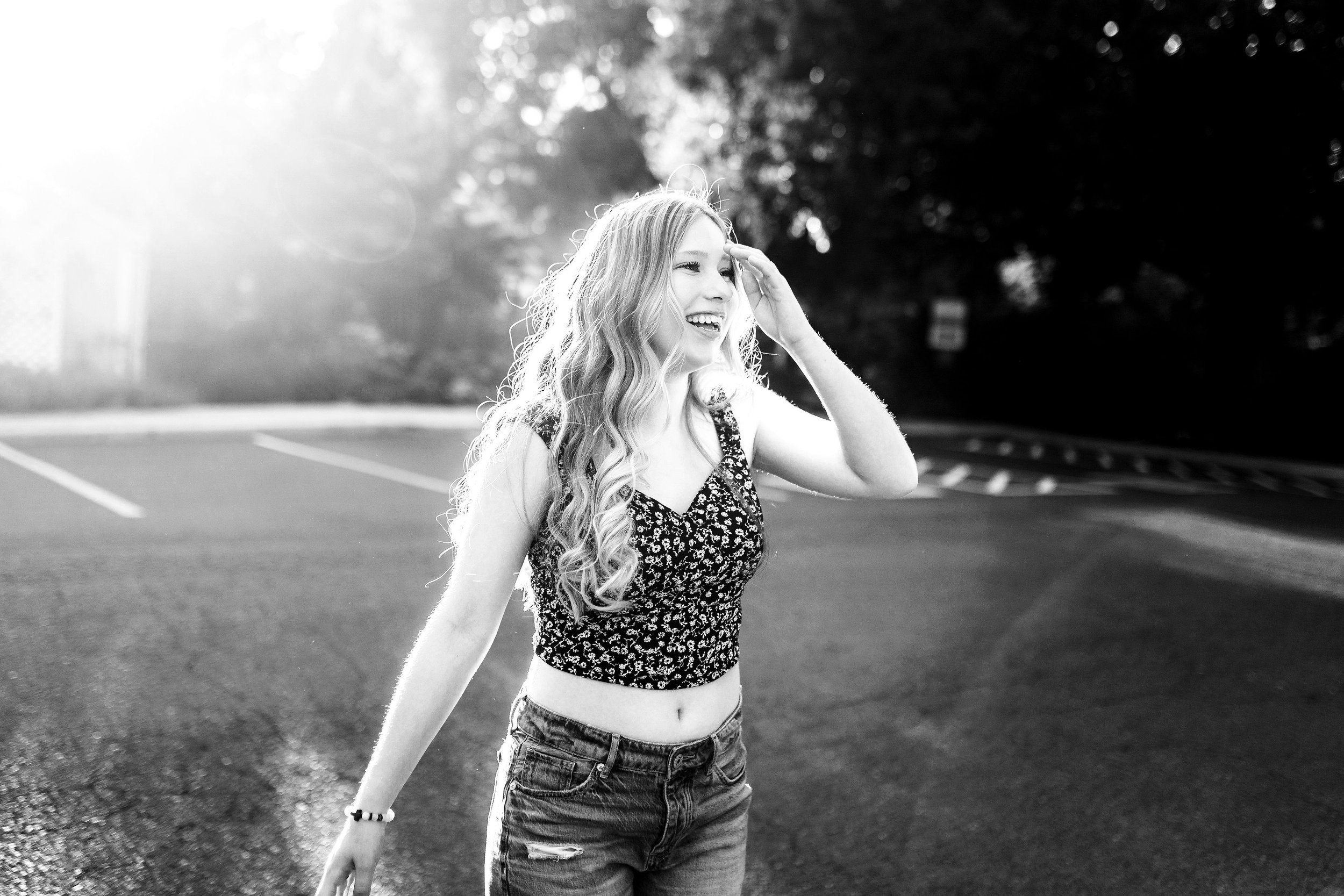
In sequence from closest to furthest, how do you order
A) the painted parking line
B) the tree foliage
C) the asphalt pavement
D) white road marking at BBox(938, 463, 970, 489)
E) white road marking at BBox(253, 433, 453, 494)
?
the asphalt pavement → the painted parking line → white road marking at BBox(253, 433, 453, 494) → white road marking at BBox(938, 463, 970, 489) → the tree foliage

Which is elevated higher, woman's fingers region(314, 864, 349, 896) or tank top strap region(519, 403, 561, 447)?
tank top strap region(519, 403, 561, 447)

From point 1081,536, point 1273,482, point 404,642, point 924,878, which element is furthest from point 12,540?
point 1273,482

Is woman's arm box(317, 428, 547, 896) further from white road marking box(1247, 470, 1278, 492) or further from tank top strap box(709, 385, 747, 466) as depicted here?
white road marking box(1247, 470, 1278, 492)

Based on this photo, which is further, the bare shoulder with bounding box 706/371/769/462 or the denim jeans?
the bare shoulder with bounding box 706/371/769/462

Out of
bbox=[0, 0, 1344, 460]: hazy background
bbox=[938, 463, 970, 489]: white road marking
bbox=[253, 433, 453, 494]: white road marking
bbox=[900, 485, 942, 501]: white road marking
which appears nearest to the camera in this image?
bbox=[253, 433, 453, 494]: white road marking

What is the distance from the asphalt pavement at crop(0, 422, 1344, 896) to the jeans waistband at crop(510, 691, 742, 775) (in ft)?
2.78

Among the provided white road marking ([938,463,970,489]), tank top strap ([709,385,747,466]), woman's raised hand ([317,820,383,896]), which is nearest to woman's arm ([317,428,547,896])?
woman's raised hand ([317,820,383,896])

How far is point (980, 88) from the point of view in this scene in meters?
25.4

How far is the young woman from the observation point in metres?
2.00

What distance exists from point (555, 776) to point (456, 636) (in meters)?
0.29

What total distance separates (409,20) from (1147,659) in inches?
1098

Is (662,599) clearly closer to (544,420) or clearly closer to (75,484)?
(544,420)

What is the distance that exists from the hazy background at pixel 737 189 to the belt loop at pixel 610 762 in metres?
15.7

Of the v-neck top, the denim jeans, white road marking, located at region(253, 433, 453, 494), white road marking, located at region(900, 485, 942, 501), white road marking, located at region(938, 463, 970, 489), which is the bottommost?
white road marking, located at region(253, 433, 453, 494)
